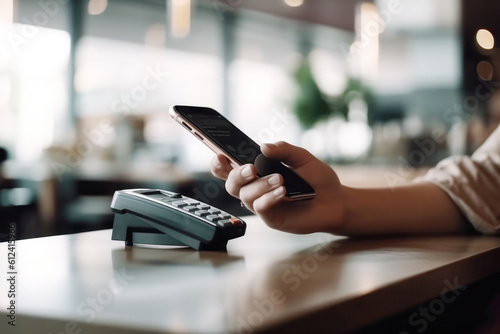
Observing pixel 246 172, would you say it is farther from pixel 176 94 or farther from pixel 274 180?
pixel 176 94

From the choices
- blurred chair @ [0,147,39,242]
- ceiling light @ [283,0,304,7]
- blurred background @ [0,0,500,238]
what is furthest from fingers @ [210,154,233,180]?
ceiling light @ [283,0,304,7]

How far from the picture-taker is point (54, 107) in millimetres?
5219

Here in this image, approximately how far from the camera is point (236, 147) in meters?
0.78

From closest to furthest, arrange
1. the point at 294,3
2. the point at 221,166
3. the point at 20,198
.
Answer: the point at 221,166 → the point at 20,198 → the point at 294,3

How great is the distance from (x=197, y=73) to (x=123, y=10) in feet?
3.29

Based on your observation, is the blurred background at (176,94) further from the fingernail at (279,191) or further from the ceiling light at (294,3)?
the fingernail at (279,191)

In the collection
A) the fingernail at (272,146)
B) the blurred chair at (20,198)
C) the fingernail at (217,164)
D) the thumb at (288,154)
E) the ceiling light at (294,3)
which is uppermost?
the ceiling light at (294,3)

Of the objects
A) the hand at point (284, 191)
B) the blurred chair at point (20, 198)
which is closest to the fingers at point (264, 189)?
the hand at point (284, 191)

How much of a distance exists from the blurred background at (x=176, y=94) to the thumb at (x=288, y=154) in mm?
2910

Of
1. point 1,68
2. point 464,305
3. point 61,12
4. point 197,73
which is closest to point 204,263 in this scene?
point 464,305

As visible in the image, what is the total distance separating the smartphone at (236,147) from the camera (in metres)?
0.76

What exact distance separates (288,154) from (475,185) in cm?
37

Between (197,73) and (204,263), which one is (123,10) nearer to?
(197,73)

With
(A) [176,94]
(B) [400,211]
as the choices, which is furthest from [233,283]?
(A) [176,94]
